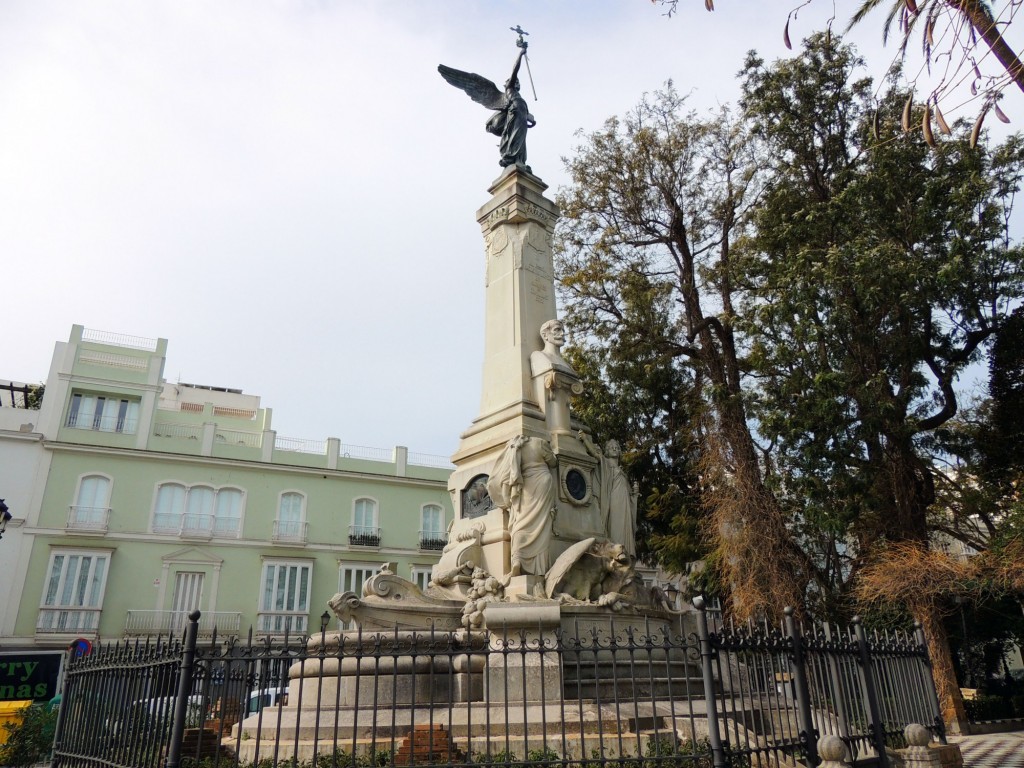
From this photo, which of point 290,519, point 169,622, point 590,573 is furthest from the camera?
point 290,519

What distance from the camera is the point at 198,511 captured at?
86.0ft

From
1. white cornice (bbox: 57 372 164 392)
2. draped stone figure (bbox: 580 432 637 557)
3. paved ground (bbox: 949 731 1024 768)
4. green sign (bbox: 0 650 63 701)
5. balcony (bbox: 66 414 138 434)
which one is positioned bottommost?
paved ground (bbox: 949 731 1024 768)

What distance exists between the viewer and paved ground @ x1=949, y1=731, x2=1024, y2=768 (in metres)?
9.34

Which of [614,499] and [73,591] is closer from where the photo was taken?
[614,499]

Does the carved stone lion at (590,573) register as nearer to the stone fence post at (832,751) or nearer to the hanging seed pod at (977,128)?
the stone fence post at (832,751)

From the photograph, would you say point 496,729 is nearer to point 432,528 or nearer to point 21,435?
point 432,528

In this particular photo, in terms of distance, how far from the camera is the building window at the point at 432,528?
29203 millimetres

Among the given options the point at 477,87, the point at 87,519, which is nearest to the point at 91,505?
the point at 87,519

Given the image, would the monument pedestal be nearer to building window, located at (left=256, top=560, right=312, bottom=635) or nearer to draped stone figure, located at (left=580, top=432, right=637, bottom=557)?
draped stone figure, located at (left=580, top=432, right=637, bottom=557)

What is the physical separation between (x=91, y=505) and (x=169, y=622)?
15.2 ft

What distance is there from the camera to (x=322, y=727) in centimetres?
686

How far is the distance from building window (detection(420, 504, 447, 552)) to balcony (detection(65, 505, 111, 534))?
35.5 feet

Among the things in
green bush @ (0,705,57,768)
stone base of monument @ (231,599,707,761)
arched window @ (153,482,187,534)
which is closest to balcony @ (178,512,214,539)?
arched window @ (153,482,187,534)

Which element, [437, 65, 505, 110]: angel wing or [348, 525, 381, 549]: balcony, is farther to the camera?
[348, 525, 381, 549]: balcony
